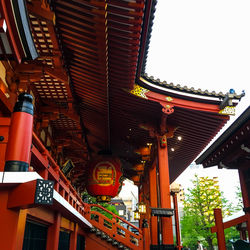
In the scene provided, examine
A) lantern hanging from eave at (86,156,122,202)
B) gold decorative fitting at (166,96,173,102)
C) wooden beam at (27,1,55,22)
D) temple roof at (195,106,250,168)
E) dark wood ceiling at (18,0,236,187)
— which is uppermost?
gold decorative fitting at (166,96,173,102)

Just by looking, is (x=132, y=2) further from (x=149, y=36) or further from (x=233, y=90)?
(x=233, y=90)

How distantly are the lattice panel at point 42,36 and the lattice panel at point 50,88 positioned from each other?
1151 mm

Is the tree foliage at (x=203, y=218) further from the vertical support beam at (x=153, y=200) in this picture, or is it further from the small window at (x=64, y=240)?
the small window at (x=64, y=240)

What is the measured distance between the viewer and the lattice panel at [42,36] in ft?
16.6

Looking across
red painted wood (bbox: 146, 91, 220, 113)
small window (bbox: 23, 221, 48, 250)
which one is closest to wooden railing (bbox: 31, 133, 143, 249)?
small window (bbox: 23, 221, 48, 250)

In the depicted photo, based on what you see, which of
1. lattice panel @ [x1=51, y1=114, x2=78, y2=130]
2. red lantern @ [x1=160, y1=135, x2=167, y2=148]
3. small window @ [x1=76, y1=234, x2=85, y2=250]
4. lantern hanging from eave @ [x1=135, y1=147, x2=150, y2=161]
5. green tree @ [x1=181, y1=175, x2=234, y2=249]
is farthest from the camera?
green tree @ [x1=181, y1=175, x2=234, y2=249]

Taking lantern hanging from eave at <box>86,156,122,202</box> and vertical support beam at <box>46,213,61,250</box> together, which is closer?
vertical support beam at <box>46,213,61,250</box>

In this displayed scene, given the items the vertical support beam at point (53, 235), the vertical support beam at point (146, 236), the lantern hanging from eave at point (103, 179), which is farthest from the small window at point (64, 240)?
the vertical support beam at point (146, 236)

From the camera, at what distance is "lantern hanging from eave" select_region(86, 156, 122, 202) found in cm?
1010

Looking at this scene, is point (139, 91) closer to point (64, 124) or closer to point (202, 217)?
point (64, 124)

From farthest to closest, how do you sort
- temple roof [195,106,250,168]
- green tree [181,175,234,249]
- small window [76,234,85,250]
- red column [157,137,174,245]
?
green tree [181,175,234,249], small window [76,234,85,250], red column [157,137,174,245], temple roof [195,106,250,168]

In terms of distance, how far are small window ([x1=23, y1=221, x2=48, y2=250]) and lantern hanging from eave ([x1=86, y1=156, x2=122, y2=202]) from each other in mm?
4030

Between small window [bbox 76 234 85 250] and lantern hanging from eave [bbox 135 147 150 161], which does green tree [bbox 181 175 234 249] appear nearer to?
lantern hanging from eave [bbox 135 147 150 161]

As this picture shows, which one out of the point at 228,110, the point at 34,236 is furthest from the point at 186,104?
the point at 34,236
